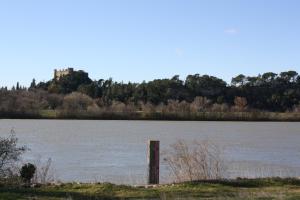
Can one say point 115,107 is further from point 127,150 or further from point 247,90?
point 127,150

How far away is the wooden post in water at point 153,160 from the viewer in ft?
51.0

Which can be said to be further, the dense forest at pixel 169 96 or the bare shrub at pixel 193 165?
the dense forest at pixel 169 96

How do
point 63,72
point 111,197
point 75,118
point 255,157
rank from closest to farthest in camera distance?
point 111,197 → point 255,157 → point 75,118 → point 63,72

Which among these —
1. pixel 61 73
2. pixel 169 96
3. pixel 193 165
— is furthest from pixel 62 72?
pixel 193 165

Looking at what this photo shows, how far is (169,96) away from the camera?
123188mm

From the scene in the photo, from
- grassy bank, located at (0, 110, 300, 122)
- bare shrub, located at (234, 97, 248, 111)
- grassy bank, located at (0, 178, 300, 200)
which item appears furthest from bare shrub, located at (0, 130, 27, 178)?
bare shrub, located at (234, 97, 248, 111)

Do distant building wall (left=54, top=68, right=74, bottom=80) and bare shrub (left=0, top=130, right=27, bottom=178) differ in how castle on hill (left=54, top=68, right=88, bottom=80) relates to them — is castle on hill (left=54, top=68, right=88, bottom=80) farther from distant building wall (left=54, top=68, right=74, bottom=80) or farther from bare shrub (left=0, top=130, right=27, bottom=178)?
bare shrub (left=0, top=130, right=27, bottom=178)

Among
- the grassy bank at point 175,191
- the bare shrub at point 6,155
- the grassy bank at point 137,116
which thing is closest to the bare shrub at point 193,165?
the grassy bank at point 175,191

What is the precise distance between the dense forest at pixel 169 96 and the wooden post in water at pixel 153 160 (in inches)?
3405

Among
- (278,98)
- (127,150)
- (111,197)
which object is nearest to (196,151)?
(111,197)

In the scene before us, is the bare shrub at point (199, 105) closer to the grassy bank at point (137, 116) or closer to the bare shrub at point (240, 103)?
the grassy bank at point (137, 116)

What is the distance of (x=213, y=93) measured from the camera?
12875 cm

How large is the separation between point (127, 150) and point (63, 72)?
13000 cm

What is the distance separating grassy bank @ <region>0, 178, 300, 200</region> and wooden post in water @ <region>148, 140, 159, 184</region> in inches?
62.0
